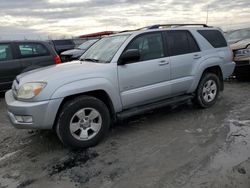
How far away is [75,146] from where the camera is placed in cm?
406

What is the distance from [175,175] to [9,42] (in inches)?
254

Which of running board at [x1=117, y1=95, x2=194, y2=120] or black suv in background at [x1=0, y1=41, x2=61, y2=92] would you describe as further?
black suv in background at [x1=0, y1=41, x2=61, y2=92]

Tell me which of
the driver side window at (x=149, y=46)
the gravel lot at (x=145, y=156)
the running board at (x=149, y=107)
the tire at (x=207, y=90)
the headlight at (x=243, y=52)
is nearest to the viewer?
the gravel lot at (x=145, y=156)

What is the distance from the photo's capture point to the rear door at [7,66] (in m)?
7.52

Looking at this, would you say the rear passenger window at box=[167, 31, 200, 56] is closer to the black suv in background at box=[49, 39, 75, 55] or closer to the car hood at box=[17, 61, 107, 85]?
the car hood at box=[17, 61, 107, 85]

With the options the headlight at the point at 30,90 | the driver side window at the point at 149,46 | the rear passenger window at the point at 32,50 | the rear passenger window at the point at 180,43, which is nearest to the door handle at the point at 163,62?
the driver side window at the point at 149,46

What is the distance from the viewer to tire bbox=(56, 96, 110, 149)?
12.9 ft

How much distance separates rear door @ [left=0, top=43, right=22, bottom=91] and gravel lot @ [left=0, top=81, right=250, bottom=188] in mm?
2428

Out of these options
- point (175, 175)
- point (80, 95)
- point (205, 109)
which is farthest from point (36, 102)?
point (205, 109)

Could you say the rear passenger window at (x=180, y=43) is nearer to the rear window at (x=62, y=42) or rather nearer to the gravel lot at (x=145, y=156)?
the gravel lot at (x=145, y=156)

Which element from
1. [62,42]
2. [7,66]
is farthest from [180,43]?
[62,42]

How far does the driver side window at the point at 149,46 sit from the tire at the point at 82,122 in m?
1.26

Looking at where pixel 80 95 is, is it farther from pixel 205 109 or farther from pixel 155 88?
pixel 205 109

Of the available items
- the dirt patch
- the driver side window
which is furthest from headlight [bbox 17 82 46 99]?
the driver side window
